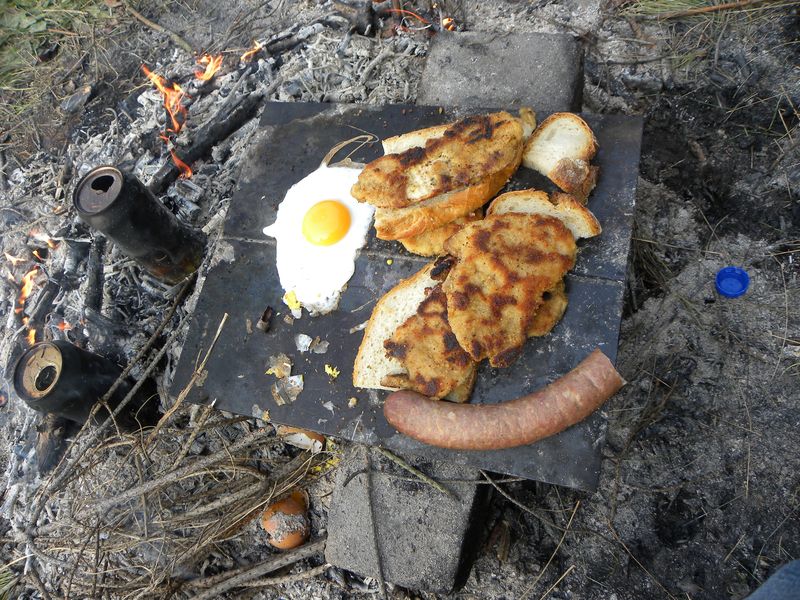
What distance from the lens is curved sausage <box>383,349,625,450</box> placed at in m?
2.53

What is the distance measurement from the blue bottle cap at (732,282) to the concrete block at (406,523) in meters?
2.05

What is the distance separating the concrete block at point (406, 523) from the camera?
307 cm

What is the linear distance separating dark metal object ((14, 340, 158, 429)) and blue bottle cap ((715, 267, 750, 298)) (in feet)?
13.7

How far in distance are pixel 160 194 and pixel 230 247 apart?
1727 millimetres

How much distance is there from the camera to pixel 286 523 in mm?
3617

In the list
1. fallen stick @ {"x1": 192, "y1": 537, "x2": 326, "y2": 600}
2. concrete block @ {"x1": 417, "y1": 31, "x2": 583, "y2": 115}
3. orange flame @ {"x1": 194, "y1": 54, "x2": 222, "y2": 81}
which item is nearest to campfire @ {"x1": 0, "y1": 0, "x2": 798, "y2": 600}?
fallen stick @ {"x1": 192, "y1": 537, "x2": 326, "y2": 600}

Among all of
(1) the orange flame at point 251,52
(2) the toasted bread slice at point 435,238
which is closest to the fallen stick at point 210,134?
(1) the orange flame at point 251,52

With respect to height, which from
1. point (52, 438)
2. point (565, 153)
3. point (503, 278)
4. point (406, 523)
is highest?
point (565, 153)

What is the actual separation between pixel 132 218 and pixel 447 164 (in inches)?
89.1

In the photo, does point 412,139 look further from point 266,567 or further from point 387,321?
point 266,567

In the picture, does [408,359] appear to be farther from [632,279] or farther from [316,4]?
[316,4]

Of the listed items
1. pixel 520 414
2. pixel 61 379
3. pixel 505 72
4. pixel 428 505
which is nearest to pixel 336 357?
pixel 428 505

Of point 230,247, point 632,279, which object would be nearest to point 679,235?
point 632,279

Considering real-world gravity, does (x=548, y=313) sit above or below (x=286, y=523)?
above
